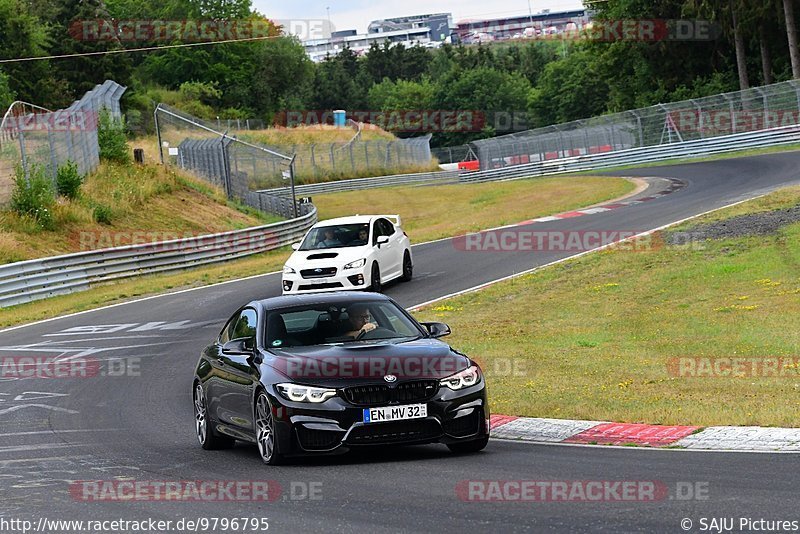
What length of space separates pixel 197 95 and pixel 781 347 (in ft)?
350

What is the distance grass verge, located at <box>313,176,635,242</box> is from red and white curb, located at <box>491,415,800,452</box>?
994 inches

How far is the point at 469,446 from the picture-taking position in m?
9.90

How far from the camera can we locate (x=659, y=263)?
24.0 m

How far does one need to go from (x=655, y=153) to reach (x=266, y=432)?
50.8 metres

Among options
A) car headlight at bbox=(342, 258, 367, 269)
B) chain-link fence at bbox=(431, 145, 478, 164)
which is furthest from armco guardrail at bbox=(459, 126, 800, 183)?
car headlight at bbox=(342, 258, 367, 269)

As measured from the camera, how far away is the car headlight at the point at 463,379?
31.6 ft

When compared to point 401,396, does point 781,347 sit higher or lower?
lower

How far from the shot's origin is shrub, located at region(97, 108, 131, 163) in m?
43.7

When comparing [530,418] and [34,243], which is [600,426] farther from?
[34,243]

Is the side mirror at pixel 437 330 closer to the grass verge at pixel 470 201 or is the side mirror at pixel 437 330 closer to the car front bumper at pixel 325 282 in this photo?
the car front bumper at pixel 325 282

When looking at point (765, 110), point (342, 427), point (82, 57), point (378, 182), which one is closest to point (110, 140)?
point (765, 110)

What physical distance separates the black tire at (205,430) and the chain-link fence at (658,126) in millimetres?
46454

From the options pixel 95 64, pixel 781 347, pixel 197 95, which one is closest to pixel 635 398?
pixel 781 347

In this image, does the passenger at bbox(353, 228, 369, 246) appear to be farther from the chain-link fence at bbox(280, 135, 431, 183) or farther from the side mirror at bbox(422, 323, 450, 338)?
the chain-link fence at bbox(280, 135, 431, 183)
